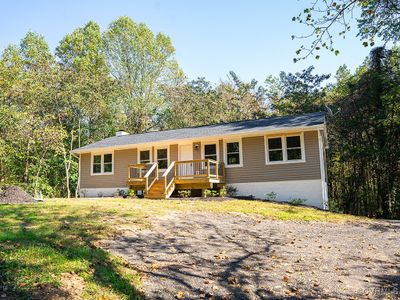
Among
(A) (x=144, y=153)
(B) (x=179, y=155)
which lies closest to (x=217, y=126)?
(B) (x=179, y=155)

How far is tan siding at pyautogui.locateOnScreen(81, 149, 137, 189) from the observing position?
19828mm

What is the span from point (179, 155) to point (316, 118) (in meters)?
7.56

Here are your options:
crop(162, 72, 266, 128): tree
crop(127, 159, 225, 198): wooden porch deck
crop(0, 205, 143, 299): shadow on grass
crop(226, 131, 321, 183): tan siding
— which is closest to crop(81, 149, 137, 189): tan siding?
crop(127, 159, 225, 198): wooden porch deck

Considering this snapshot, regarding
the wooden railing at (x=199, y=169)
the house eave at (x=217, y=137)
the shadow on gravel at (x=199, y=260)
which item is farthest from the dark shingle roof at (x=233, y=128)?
the shadow on gravel at (x=199, y=260)

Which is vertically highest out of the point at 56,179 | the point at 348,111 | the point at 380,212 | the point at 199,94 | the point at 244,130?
the point at 199,94

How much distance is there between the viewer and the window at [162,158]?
19.2 meters

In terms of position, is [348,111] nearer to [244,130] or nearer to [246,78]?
[244,130]

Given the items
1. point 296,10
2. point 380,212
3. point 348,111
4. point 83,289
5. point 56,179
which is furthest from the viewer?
point 56,179

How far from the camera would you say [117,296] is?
3893mm

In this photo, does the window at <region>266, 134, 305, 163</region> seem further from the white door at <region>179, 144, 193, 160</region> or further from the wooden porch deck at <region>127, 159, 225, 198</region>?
the white door at <region>179, 144, 193, 160</region>

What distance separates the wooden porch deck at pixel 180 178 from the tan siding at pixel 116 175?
2.15 metres

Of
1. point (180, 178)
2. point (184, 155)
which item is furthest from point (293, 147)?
point (184, 155)

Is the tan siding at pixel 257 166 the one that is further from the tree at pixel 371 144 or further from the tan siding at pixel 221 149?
the tree at pixel 371 144

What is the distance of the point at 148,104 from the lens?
32406 mm
